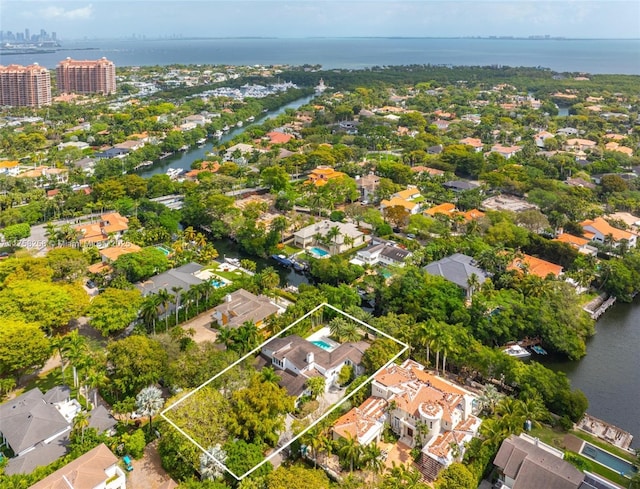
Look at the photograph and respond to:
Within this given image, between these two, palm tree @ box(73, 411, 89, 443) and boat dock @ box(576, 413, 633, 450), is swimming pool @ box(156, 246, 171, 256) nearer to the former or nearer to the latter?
palm tree @ box(73, 411, 89, 443)

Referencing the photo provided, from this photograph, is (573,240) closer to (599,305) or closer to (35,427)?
(599,305)

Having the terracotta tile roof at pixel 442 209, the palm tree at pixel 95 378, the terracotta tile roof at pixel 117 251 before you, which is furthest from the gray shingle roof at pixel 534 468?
the terracotta tile roof at pixel 442 209

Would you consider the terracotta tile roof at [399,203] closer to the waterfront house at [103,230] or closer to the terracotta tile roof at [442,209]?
the terracotta tile roof at [442,209]

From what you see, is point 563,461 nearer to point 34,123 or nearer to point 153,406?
point 153,406

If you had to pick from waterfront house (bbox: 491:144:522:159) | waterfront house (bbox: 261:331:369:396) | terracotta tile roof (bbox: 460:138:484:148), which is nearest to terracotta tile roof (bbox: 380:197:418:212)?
waterfront house (bbox: 261:331:369:396)

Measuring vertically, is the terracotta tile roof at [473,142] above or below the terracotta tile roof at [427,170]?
above

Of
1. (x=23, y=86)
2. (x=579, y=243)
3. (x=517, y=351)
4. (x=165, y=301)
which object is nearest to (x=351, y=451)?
(x=517, y=351)

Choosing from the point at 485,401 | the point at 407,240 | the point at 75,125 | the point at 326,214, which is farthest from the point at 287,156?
the point at 485,401
